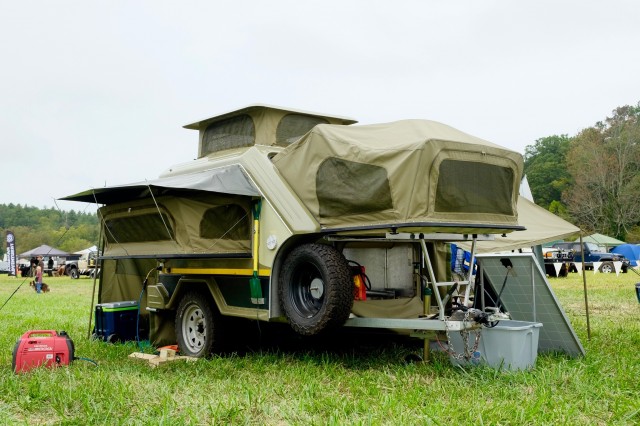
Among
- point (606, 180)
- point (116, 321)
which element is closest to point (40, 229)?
point (606, 180)

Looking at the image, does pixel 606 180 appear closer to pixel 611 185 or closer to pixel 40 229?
pixel 611 185

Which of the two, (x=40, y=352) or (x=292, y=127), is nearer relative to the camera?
(x=40, y=352)

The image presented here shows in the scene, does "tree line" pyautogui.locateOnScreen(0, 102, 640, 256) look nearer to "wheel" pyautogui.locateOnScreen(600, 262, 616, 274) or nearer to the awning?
"wheel" pyautogui.locateOnScreen(600, 262, 616, 274)

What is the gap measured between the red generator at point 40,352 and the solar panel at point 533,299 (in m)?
4.62

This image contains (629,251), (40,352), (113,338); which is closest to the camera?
(40,352)

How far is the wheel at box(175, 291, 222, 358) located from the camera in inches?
298

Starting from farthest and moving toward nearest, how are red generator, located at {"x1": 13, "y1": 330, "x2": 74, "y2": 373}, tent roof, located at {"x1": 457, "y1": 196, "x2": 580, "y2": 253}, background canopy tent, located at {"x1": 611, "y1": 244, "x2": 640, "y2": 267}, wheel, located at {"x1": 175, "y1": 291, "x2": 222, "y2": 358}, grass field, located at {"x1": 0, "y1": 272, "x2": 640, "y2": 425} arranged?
background canopy tent, located at {"x1": 611, "y1": 244, "x2": 640, "y2": 267}
tent roof, located at {"x1": 457, "y1": 196, "x2": 580, "y2": 253}
wheel, located at {"x1": 175, "y1": 291, "x2": 222, "y2": 358}
red generator, located at {"x1": 13, "y1": 330, "x2": 74, "y2": 373}
grass field, located at {"x1": 0, "y1": 272, "x2": 640, "y2": 425}

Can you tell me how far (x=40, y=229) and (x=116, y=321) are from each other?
93475 mm

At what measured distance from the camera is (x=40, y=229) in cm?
9556

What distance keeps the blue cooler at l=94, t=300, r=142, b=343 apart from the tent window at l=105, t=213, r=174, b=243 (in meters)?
0.91

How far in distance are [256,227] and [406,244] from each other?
1.58 m

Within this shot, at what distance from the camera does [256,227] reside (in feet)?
23.2

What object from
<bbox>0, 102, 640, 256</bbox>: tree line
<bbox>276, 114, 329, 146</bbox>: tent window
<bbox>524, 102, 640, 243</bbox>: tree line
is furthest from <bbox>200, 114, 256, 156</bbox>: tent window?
<bbox>524, 102, 640, 243</bbox>: tree line

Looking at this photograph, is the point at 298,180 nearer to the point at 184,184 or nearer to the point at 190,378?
the point at 184,184
